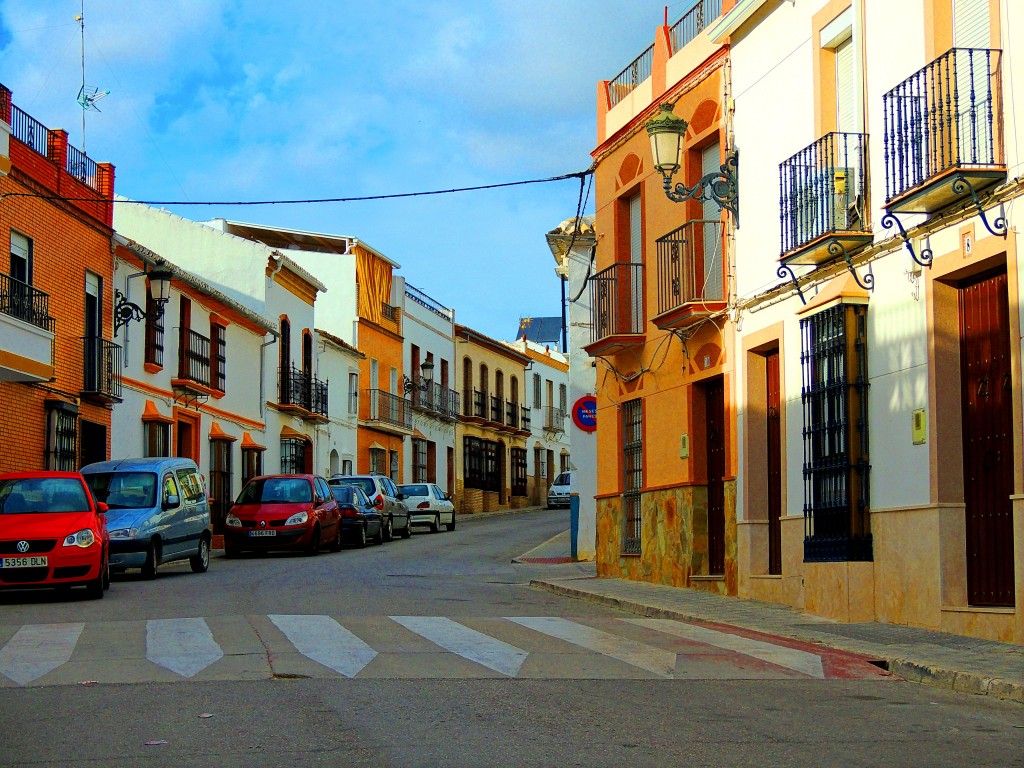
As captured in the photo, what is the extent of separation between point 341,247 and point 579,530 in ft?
86.6

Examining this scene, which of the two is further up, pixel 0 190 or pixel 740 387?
pixel 0 190

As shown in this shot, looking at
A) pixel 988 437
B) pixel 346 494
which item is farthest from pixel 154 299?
pixel 988 437

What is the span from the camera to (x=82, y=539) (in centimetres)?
1681

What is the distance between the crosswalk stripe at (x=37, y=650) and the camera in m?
9.95

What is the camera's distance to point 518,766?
6.52 meters

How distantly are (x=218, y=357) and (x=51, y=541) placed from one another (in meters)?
19.6

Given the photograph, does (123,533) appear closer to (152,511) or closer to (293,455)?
(152,511)

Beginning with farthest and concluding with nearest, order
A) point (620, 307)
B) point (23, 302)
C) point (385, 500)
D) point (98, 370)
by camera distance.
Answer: point (385, 500) < point (98, 370) < point (23, 302) < point (620, 307)

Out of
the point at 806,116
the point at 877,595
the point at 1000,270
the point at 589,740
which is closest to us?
the point at 589,740

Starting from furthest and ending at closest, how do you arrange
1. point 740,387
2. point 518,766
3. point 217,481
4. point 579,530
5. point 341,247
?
1. point 341,247
2. point 217,481
3. point 579,530
4. point 740,387
5. point 518,766

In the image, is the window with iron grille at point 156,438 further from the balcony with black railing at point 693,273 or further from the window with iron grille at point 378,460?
the window with iron grille at point 378,460

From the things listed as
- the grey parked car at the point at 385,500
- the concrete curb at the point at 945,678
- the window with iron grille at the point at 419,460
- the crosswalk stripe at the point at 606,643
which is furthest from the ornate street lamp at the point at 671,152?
the window with iron grille at the point at 419,460

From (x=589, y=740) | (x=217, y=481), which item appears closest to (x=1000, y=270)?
(x=589, y=740)

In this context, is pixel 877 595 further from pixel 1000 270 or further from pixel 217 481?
pixel 217 481
